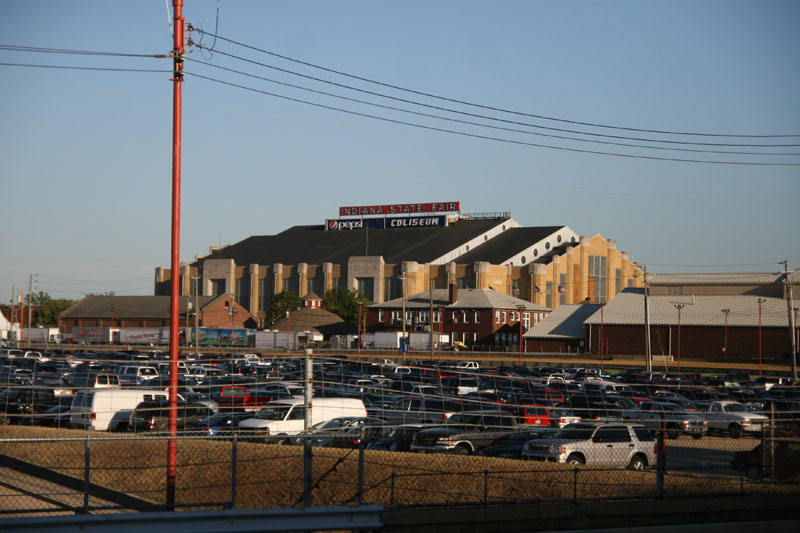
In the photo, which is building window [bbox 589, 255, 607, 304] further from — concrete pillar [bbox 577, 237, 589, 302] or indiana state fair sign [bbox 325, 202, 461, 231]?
indiana state fair sign [bbox 325, 202, 461, 231]

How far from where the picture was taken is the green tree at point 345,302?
12544 cm

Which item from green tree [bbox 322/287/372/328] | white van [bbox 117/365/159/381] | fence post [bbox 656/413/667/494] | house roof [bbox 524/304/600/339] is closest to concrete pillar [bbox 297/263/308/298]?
green tree [bbox 322/287/372/328]

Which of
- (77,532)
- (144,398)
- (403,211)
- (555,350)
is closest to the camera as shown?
(77,532)

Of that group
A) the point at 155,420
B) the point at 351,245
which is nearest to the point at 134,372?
the point at 155,420

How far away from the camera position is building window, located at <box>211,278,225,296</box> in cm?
14500

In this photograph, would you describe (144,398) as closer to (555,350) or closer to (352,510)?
(352,510)

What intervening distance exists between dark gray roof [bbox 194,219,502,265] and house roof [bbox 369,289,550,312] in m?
17.0

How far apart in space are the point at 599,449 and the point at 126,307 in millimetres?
123676

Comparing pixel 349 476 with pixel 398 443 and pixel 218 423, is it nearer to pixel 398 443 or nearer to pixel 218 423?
pixel 398 443

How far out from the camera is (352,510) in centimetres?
1080

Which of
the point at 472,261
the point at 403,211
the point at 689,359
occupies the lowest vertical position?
the point at 689,359

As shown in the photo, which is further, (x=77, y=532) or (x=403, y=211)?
(x=403, y=211)

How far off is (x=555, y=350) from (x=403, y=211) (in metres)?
63.9

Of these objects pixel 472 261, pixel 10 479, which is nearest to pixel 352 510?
pixel 10 479
